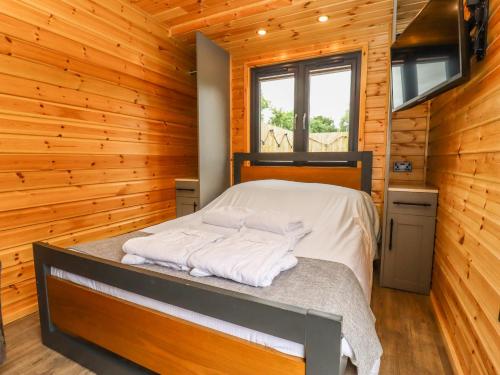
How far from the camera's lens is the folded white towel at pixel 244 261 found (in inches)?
44.2

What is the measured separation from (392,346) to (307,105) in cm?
227

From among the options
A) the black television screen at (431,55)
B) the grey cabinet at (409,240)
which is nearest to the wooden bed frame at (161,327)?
the black television screen at (431,55)

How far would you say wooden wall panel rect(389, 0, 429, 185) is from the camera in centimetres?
272

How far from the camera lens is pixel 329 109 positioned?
2.98 m

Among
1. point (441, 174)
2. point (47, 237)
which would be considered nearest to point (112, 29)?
point (47, 237)

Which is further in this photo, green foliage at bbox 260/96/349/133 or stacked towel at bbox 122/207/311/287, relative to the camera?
green foliage at bbox 260/96/349/133

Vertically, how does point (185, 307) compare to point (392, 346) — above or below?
above

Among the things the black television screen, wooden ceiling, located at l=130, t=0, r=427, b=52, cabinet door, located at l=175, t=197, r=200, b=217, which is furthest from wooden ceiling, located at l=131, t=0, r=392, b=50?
cabinet door, located at l=175, t=197, r=200, b=217

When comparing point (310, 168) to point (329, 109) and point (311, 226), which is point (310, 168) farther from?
point (311, 226)

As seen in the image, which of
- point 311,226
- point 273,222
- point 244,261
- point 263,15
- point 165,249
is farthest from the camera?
point 263,15

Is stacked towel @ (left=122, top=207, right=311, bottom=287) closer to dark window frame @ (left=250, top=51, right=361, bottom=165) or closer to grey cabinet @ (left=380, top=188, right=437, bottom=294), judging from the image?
grey cabinet @ (left=380, top=188, right=437, bottom=294)

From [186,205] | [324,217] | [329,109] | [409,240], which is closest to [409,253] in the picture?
[409,240]

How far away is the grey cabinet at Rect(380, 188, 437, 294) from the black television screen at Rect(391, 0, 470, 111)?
0.72 meters

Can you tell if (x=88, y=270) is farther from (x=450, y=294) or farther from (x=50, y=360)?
(x=450, y=294)
